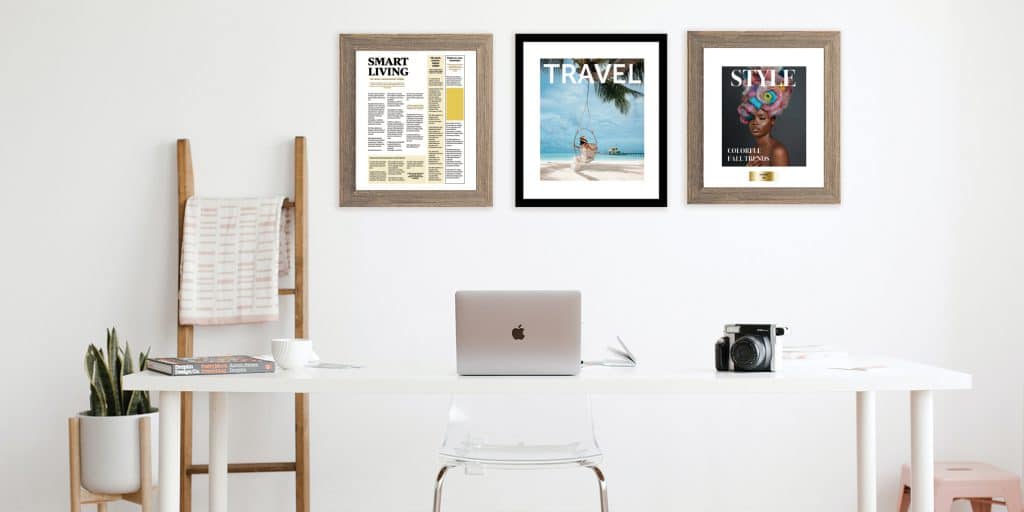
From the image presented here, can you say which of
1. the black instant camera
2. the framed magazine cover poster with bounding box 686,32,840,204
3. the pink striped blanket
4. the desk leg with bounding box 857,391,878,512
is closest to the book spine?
the pink striped blanket

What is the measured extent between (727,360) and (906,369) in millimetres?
444

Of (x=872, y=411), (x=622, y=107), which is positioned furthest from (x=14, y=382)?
(x=872, y=411)

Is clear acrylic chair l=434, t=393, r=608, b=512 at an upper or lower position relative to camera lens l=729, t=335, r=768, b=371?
lower

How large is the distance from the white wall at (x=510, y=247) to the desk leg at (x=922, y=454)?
1105 millimetres

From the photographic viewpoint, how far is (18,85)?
328 centimetres

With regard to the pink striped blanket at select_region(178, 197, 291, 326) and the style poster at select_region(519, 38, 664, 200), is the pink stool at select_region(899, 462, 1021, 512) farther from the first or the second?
the pink striped blanket at select_region(178, 197, 291, 326)

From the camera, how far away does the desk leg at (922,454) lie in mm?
2172

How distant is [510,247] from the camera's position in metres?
3.30

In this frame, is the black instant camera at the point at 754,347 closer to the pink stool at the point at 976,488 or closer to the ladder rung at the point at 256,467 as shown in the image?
the pink stool at the point at 976,488

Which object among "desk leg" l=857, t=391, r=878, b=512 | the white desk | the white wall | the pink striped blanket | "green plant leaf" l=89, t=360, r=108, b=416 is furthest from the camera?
the white wall

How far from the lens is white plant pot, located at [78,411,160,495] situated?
280 centimetres

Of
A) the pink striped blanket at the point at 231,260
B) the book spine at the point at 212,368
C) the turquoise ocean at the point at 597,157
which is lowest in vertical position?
the book spine at the point at 212,368

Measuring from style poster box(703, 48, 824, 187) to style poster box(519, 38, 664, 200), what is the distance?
0.22 meters

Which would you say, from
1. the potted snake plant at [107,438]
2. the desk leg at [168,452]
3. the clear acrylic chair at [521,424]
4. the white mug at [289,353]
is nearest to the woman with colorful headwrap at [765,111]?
the clear acrylic chair at [521,424]
